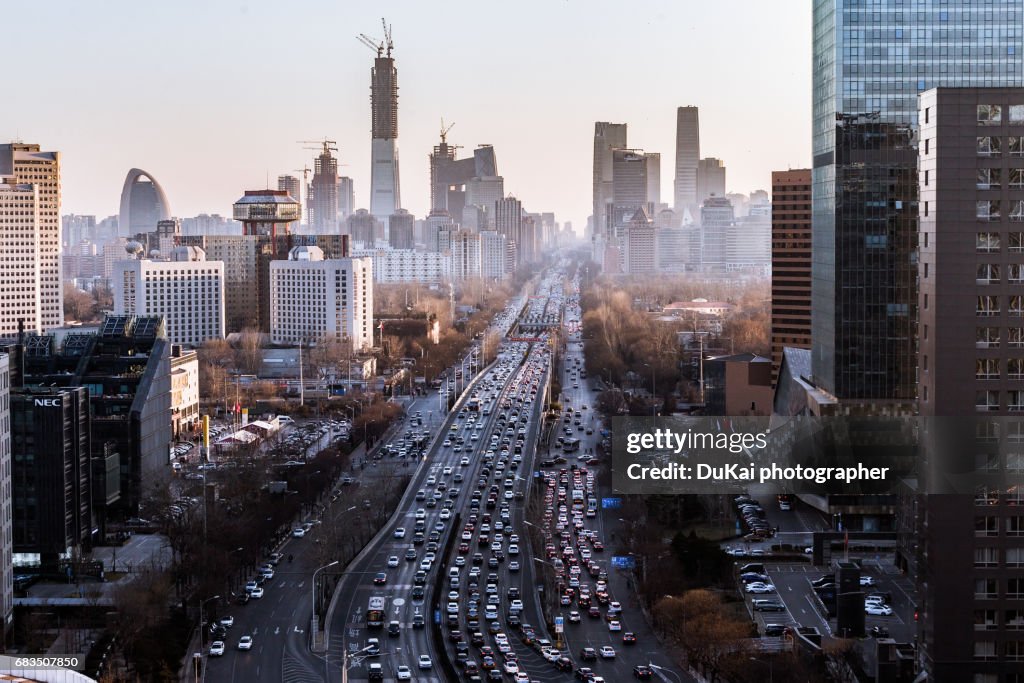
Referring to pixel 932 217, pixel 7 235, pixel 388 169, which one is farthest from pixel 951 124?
pixel 388 169

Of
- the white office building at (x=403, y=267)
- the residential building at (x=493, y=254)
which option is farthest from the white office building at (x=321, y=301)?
the residential building at (x=493, y=254)

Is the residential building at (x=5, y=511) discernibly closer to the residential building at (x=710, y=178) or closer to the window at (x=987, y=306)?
the window at (x=987, y=306)

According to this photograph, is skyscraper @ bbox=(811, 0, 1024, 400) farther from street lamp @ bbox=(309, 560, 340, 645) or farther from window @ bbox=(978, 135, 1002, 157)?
window @ bbox=(978, 135, 1002, 157)

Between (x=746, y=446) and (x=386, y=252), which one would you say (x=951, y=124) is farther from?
(x=386, y=252)

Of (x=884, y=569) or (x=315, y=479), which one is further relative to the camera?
(x=315, y=479)

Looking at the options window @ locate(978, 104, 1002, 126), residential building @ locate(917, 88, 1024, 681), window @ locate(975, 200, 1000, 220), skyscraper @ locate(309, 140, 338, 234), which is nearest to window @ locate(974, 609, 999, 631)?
residential building @ locate(917, 88, 1024, 681)

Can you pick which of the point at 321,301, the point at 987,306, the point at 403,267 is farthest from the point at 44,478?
the point at 403,267

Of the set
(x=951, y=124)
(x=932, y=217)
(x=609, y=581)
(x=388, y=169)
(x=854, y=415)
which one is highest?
(x=388, y=169)

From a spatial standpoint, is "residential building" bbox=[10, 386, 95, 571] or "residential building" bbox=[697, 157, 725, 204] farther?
"residential building" bbox=[697, 157, 725, 204]
